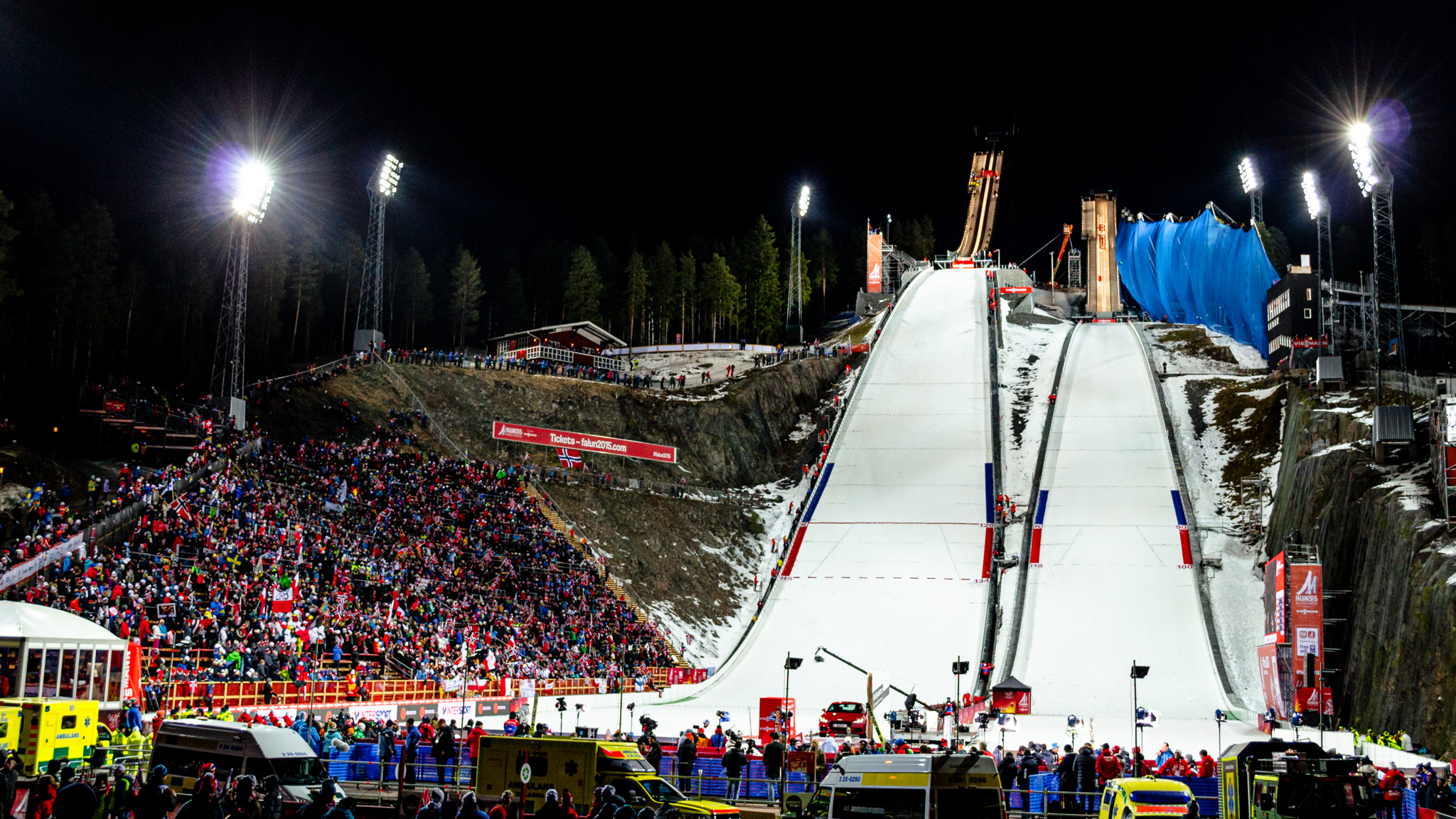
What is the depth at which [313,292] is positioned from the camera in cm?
7712

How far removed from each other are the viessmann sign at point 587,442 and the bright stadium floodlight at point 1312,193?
27950mm

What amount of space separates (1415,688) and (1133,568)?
14.9m

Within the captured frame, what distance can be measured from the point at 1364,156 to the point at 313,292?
62329mm

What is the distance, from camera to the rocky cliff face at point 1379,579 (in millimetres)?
23391

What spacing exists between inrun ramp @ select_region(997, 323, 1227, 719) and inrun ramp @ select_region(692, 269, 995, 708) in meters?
2.27

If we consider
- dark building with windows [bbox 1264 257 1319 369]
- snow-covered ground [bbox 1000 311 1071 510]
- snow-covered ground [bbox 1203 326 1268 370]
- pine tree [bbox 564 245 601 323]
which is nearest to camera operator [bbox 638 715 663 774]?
snow-covered ground [bbox 1000 311 1071 510]

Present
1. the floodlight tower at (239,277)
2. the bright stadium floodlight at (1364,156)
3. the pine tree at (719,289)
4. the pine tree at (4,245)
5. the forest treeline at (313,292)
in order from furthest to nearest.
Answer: the pine tree at (719,289)
the forest treeline at (313,292)
the pine tree at (4,245)
the floodlight tower at (239,277)
the bright stadium floodlight at (1364,156)

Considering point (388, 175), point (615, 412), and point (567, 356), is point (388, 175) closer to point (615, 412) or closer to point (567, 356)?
point (615, 412)

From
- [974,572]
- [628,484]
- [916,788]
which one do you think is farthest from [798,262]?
[916,788]

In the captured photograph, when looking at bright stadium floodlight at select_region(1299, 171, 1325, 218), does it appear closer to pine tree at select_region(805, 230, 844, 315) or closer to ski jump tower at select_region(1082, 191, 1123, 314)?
ski jump tower at select_region(1082, 191, 1123, 314)

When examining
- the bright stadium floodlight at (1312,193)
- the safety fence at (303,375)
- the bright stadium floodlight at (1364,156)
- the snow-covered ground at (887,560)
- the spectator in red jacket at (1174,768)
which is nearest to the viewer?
the spectator in red jacket at (1174,768)

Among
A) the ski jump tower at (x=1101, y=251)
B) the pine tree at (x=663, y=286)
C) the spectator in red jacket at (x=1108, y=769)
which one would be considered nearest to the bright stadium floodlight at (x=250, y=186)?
the spectator in red jacket at (x=1108, y=769)

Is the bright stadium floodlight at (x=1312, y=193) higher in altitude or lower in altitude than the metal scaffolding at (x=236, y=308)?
higher

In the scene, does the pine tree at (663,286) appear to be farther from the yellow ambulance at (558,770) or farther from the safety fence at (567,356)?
the yellow ambulance at (558,770)
